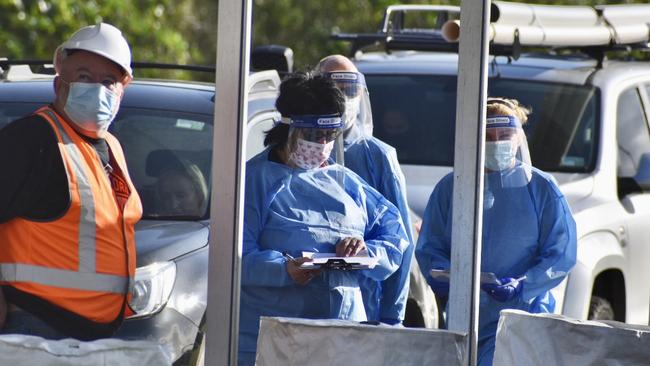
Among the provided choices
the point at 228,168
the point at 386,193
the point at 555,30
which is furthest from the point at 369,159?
the point at 555,30

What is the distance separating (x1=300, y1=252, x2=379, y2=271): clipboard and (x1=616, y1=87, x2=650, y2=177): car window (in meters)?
3.12

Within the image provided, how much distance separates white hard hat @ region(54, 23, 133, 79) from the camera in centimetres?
462

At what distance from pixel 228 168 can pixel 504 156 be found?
130 cm

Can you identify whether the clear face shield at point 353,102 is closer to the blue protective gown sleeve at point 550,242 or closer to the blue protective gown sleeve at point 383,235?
the blue protective gown sleeve at point 383,235

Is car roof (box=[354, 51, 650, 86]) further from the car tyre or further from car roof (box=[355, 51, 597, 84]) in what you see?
the car tyre

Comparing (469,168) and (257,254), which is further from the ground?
(469,168)

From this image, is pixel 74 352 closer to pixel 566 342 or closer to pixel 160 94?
pixel 566 342

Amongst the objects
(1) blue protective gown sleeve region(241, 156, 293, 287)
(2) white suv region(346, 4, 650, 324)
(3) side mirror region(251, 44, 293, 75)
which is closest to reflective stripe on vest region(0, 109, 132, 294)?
(1) blue protective gown sleeve region(241, 156, 293, 287)

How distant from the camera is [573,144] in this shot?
764 centimetres

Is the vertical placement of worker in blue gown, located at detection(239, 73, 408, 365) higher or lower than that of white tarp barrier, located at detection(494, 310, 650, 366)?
higher

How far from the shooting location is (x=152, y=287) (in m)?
5.07

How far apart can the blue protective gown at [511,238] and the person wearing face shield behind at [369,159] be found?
24 centimetres

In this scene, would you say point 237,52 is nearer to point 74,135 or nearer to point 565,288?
point 74,135

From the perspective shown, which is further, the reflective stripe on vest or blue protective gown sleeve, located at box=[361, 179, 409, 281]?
blue protective gown sleeve, located at box=[361, 179, 409, 281]
